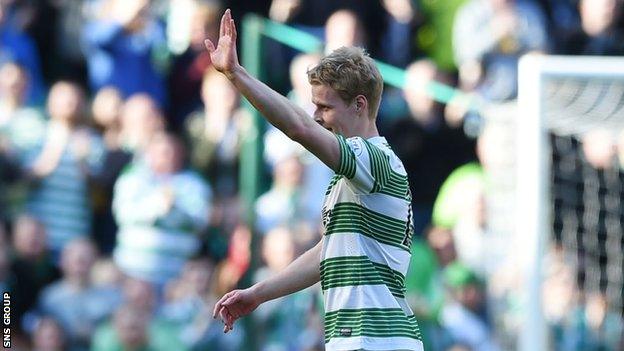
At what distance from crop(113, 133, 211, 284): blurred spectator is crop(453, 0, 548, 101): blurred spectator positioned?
2456mm

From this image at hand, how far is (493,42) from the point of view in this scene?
32.8ft

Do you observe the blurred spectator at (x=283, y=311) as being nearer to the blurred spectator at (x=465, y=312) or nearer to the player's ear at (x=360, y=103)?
the blurred spectator at (x=465, y=312)

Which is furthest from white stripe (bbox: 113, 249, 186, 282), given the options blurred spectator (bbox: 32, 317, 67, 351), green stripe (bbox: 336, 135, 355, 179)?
green stripe (bbox: 336, 135, 355, 179)

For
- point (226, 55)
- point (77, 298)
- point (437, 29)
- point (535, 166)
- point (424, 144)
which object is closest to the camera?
point (226, 55)

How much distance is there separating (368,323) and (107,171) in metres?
5.08

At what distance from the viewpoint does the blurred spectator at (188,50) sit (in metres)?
9.10

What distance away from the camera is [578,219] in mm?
9578

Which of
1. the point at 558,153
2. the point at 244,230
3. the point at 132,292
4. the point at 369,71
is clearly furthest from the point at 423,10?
the point at 369,71

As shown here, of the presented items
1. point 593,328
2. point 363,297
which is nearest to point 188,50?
point 593,328

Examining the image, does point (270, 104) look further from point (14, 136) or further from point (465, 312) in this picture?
point (465, 312)

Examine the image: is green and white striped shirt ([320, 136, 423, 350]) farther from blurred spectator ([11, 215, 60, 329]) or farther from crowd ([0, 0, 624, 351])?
blurred spectator ([11, 215, 60, 329])

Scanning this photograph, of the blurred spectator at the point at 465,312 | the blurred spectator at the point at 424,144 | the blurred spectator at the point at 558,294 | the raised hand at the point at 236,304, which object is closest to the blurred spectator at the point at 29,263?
the blurred spectator at the point at 424,144

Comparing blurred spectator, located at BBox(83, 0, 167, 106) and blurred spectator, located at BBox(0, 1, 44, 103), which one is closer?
blurred spectator, located at BBox(0, 1, 44, 103)

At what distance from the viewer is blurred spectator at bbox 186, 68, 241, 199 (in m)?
9.05
